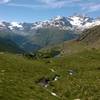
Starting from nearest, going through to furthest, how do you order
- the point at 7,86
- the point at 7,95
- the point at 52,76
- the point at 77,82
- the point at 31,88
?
the point at 7,95 → the point at 7,86 → the point at 31,88 → the point at 77,82 → the point at 52,76

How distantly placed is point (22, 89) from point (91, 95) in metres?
10.7

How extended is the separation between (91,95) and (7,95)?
607 inches

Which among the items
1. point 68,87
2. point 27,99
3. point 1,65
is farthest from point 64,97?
point 1,65

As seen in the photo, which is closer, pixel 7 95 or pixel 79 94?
pixel 7 95

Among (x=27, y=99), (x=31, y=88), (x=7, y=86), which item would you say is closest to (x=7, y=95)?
(x=27, y=99)

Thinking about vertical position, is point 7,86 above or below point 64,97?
above

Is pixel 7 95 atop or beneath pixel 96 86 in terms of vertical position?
atop

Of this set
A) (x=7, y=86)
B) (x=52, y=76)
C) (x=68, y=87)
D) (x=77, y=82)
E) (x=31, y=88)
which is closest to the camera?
(x=7, y=86)

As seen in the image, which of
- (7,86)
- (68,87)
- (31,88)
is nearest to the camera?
(7,86)

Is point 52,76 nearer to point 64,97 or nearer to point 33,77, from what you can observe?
point 33,77

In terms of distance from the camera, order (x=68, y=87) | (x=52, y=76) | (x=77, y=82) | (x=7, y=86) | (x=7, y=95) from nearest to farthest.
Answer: (x=7, y=95), (x=7, y=86), (x=68, y=87), (x=77, y=82), (x=52, y=76)

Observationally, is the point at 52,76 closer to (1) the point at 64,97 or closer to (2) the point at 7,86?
(1) the point at 64,97

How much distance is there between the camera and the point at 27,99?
34938mm

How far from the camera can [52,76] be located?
5778 centimetres
